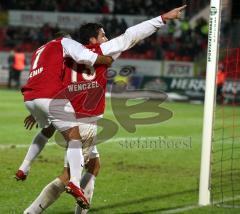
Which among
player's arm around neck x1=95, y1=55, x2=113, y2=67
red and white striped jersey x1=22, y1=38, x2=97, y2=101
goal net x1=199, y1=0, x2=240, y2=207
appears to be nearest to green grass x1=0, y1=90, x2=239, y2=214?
goal net x1=199, y1=0, x2=240, y2=207

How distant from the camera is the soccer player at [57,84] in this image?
670 centimetres

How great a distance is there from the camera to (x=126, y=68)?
102 feet

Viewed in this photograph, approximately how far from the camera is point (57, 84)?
682 cm

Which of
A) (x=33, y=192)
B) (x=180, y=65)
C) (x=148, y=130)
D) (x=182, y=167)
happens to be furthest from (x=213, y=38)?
(x=180, y=65)

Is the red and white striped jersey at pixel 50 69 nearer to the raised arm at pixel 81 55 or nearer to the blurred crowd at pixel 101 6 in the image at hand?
the raised arm at pixel 81 55

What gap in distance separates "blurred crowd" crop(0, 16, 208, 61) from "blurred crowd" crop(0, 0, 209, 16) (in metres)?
1.46

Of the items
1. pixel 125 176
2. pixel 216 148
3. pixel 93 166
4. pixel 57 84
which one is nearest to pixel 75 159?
pixel 93 166

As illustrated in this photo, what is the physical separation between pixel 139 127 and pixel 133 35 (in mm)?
11031

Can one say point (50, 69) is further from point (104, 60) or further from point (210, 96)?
point (210, 96)

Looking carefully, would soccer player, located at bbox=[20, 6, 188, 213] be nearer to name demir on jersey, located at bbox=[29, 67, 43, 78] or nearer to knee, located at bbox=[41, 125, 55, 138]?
name demir on jersey, located at bbox=[29, 67, 43, 78]

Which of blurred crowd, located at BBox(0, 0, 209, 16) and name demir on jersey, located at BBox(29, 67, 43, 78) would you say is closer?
name demir on jersey, located at BBox(29, 67, 43, 78)

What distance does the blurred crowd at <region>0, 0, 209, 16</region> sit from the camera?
1482 inches

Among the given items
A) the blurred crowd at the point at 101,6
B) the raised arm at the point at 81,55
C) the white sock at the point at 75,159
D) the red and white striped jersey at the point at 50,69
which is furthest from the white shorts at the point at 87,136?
the blurred crowd at the point at 101,6

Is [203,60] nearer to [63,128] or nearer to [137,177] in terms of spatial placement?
[137,177]
